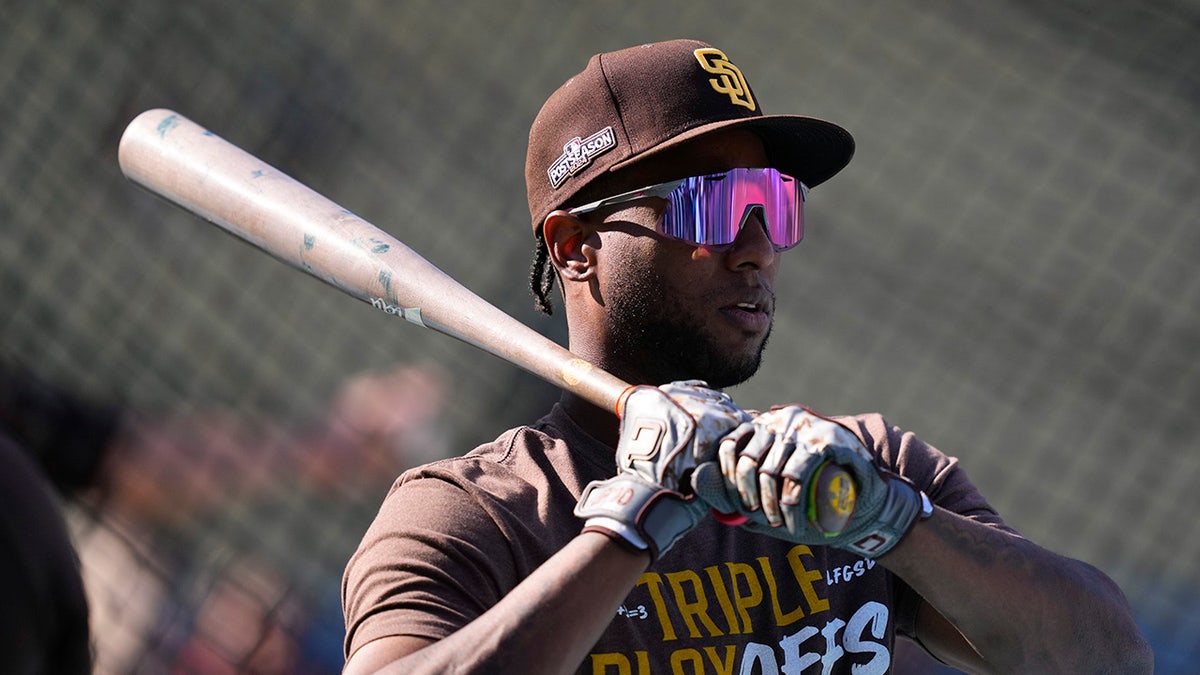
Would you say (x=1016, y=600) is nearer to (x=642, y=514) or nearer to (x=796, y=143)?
(x=642, y=514)

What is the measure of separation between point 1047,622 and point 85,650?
113cm

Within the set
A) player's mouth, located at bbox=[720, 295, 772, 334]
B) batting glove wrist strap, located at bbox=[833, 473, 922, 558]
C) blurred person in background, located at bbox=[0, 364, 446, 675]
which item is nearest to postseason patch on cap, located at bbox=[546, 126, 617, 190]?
player's mouth, located at bbox=[720, 295, 772, 334]

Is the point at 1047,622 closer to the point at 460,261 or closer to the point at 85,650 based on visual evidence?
the point at 85,650

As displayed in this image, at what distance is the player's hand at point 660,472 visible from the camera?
143 cm

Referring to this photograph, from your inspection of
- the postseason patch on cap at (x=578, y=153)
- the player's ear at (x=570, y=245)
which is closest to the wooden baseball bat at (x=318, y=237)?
the player's ear at (x=570, y=245)

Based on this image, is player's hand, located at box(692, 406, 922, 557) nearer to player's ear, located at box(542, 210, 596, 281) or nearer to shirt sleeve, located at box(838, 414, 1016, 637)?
shirt sleeve, located at box(838, 414, 1016, 637)

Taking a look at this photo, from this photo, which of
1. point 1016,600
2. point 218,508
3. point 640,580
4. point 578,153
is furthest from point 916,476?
point 218,508

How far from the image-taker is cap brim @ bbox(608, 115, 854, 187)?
5.97ft

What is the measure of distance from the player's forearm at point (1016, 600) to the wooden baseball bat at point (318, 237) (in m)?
0.48

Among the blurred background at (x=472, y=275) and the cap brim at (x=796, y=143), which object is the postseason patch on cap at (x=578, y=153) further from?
the blurred background at (x=472, y=275)

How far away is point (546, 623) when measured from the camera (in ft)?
4.52

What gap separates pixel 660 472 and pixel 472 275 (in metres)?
2.30

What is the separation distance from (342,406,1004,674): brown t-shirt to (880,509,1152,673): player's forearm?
16 cm

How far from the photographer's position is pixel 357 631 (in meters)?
1.50
